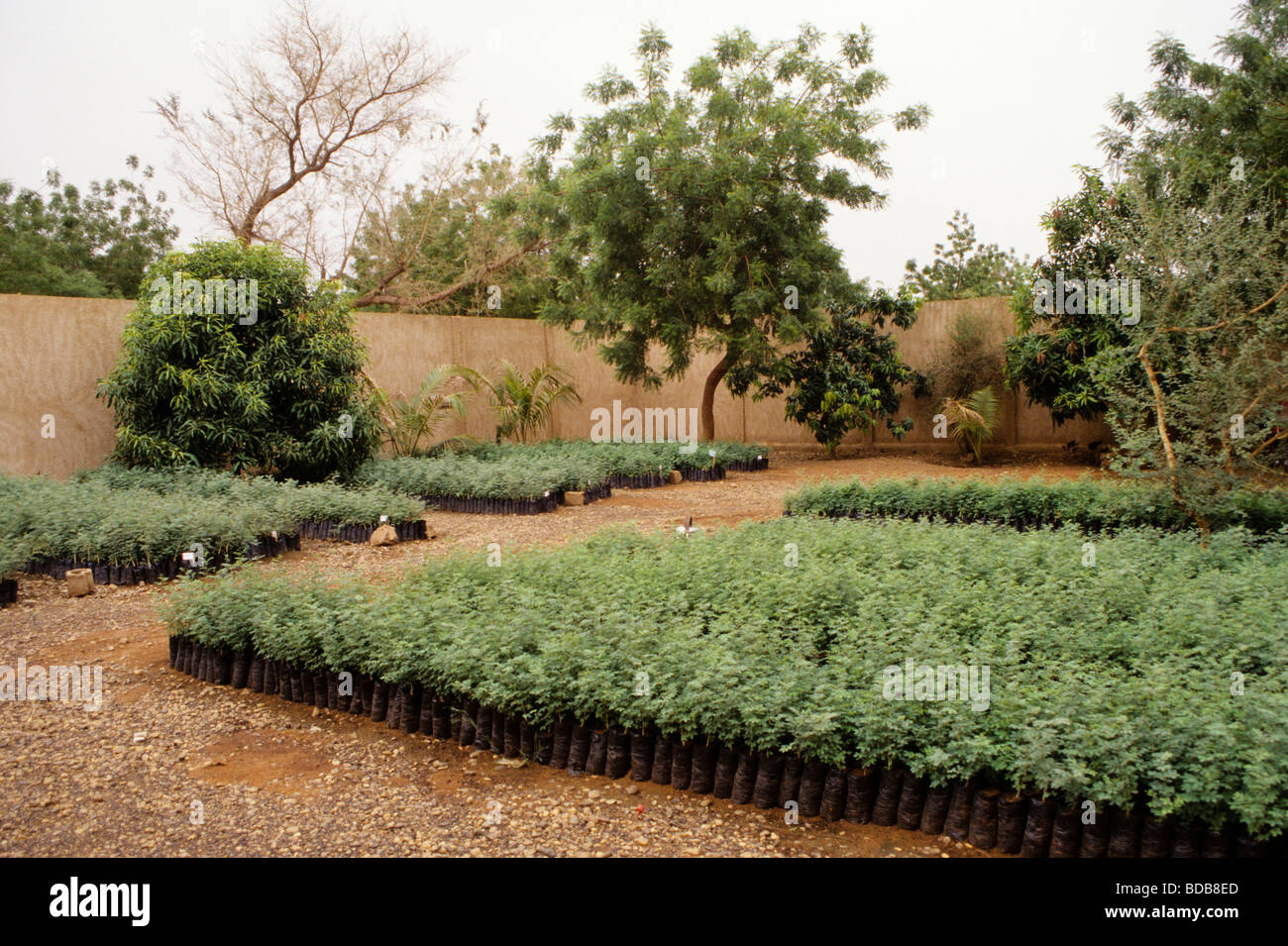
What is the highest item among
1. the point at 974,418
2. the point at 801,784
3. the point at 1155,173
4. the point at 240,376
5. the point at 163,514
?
the point at 1155,173

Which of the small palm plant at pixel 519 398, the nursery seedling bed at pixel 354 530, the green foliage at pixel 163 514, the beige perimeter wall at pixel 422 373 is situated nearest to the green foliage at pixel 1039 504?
the nursery seedling bed at pixel 354 530

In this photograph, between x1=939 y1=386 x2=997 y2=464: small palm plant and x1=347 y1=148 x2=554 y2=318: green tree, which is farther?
x1=347 y1=148 x2=554 y2=318: green tree

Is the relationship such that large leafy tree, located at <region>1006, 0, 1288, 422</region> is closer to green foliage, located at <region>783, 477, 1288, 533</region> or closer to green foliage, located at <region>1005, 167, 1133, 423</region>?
green foliage, located at <region>1005, 167, 1133, 423</region>

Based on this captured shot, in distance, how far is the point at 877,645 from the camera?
3654 millimetres

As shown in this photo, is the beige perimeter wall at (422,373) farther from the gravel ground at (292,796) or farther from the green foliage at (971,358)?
the gravel ground at (292,796)

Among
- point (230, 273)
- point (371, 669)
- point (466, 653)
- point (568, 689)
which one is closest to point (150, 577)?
point (371, 669)

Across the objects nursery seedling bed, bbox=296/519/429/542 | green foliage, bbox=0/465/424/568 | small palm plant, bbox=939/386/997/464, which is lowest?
nursery seedling bed, bbox=296/519/429/542

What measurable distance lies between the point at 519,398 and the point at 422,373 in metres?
1.52

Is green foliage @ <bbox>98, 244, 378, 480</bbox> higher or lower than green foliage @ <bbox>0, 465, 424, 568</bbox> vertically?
higher

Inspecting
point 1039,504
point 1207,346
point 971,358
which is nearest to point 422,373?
point 971,358

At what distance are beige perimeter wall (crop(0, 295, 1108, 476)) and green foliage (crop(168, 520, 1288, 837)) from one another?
23.3 feet

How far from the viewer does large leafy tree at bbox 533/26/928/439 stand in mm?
12320

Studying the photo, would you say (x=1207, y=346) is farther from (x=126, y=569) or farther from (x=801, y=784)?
(x=126, y=569)

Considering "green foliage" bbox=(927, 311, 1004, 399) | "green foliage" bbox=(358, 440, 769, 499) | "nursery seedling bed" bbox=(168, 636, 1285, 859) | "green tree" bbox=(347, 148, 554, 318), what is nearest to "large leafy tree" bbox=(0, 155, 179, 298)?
"green tree" bbox=(347, 148, 554, 318)
